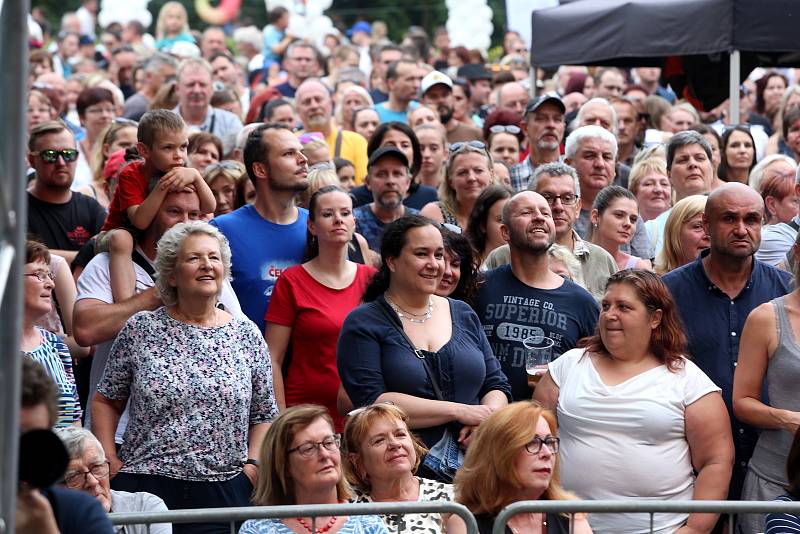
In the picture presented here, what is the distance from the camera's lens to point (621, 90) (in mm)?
13492

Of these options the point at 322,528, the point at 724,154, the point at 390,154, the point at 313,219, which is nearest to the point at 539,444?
the point at 322,528

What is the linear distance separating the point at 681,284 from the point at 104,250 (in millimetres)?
2467

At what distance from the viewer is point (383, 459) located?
5145 mm

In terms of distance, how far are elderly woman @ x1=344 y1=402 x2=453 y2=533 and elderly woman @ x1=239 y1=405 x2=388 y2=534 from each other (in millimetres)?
193

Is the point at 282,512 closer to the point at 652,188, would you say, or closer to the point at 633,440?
the point at 633,440

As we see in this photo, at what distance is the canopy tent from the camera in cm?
993

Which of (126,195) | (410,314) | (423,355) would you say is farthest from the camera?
(126,195)

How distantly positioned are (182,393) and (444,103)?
6844mm

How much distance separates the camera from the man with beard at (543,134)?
939 cm

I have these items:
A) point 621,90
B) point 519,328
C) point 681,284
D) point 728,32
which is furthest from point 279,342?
point 621,90

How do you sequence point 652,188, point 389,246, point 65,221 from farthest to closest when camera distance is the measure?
point 652,188 → point 65,221 → point 389,246

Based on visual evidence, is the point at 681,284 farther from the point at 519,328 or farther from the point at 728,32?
A: the point at 728,32

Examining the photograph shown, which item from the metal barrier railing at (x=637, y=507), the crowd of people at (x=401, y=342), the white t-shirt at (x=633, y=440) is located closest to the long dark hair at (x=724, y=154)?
the crowd of people at (x=401, y=342)

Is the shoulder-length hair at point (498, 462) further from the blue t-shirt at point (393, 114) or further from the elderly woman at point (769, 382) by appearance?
the blue t-shirt at point (393, 114)
